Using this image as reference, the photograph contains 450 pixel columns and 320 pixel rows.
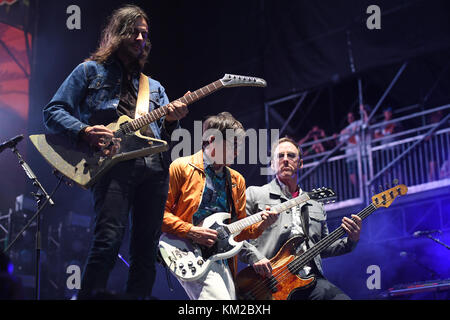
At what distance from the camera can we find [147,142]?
10.8ft

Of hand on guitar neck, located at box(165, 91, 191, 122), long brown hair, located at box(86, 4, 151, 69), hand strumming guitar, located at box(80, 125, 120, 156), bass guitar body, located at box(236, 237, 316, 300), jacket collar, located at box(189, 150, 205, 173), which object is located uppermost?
long brown hair, located at box(86, 4, 151, 69)

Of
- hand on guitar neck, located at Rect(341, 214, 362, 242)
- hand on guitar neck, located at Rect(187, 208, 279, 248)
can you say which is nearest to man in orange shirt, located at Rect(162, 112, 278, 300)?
hand on guitar neck, located at Rect(187, 208, 279, 248)

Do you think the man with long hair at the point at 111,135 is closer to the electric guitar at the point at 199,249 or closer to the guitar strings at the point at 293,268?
the electric guitar at the point at 199,249

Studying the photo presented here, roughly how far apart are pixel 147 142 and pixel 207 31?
5.68 metres

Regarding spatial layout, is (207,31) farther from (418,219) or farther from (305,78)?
(418,219)

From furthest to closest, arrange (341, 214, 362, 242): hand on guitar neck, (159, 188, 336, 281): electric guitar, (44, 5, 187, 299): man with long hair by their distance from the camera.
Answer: (341, 214, 362, 242): hand on guitar neck
(159, 188, 336, 281): electric guitar
(44, 5, 187, 299): man with long hair

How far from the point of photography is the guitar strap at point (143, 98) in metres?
3.51

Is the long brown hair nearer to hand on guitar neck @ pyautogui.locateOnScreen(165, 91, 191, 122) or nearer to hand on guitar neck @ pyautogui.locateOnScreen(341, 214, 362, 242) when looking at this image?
hand on guitar neck @ pyautogui.locateOnScreen(165, 91, 191, 122)

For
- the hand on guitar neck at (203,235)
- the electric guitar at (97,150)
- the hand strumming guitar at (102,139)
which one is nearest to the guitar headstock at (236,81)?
the electric guitar at (97,150)

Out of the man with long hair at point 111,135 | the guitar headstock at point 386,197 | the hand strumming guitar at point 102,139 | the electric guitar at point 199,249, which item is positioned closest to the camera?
the man with long hair at point 111,135

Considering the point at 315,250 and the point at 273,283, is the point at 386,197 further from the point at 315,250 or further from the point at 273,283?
the point at 273,283

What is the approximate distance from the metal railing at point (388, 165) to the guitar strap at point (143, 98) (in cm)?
658

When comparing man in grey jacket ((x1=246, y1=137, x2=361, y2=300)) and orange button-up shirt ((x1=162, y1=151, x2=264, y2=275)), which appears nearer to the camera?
orange button-up shirt ((x1=162, y1=151, x2=264, y2=275))

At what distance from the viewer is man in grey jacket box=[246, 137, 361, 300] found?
178 inches
